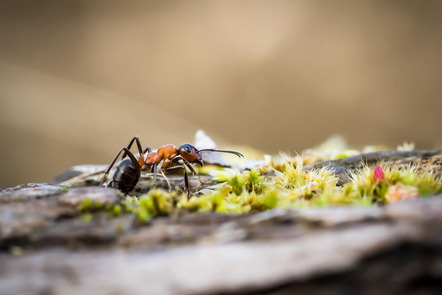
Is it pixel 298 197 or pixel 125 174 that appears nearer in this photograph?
pixel 298 197

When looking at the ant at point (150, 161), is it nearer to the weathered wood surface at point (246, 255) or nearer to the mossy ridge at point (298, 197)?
the mossy ridge at point (298, 197)

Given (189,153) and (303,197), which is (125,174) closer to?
(189,153)

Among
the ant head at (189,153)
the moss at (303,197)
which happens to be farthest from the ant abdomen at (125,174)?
the moss at (303,197)

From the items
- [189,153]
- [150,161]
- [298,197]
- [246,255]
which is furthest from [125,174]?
[246,255]

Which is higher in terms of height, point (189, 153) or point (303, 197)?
point (189, 153)

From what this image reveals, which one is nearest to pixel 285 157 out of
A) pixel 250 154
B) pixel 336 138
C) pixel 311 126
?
pixel 250 154

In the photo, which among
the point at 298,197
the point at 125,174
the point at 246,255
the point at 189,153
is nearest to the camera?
the point at 246,255

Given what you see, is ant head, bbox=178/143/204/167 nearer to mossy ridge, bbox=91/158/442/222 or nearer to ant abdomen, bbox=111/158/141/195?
ant abdomen, bbox=111/158/141/195
